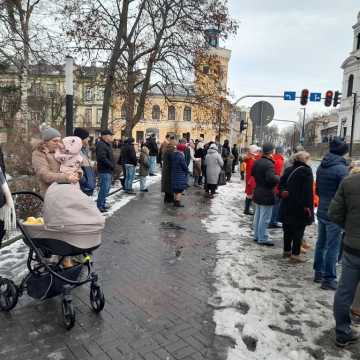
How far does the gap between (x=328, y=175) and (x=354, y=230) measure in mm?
1536

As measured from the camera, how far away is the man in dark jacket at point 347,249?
331 centimetres

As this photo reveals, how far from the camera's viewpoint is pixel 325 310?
4168 mm

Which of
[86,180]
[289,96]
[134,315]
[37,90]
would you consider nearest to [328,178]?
[134,315]

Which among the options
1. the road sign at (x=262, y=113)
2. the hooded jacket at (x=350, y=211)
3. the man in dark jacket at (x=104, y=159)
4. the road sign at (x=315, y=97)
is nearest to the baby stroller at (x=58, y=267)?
the hooded jacket at (x=350, y=211)

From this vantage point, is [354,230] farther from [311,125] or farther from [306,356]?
[311,125]

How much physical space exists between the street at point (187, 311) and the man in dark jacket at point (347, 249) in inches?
8.0

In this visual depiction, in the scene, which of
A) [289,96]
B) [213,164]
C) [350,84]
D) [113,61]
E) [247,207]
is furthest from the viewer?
[350,84]

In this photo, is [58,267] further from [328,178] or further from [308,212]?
[308,212]

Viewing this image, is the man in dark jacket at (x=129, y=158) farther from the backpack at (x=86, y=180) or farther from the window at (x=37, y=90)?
the window at (x=37, y=90)

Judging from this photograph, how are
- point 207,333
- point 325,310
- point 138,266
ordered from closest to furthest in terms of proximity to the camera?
point 207,333 < point 325,310 < point 138,266

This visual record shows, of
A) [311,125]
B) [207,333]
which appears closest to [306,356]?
[207,333]

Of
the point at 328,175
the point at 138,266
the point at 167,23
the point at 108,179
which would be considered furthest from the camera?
the point at 167,23

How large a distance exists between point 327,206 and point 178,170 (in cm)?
547

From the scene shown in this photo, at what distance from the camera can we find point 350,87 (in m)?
64.2
